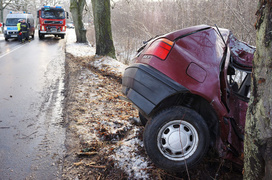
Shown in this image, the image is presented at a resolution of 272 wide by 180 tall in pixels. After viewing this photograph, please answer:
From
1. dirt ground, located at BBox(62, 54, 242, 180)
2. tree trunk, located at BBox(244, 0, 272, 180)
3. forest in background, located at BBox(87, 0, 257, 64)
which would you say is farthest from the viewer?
forest in background, located at BBox(87, 0, 257, 64)

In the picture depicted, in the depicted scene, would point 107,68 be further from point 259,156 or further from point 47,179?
point 259,156

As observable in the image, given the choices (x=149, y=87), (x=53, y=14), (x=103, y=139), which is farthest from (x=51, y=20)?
(x=149, y=87)

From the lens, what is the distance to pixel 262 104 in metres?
1.92

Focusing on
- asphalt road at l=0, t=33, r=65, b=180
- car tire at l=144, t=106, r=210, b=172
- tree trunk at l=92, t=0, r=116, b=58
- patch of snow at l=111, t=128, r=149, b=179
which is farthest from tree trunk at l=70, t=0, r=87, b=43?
car tire at l=144, t=106, r=210, b=172

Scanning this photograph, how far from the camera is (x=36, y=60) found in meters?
11.9

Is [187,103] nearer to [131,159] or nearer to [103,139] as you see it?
[131,159]

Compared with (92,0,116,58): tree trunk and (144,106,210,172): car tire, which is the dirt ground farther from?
(92,0,116,58): tree trunk

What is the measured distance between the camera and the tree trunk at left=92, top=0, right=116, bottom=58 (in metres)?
10.7

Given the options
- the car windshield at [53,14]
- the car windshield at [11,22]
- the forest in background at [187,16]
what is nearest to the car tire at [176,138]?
the forest in background at [187,16]

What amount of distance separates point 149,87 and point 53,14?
2433 cm

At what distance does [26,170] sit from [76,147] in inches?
30.0

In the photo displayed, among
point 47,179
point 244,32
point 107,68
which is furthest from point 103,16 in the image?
point 47,179

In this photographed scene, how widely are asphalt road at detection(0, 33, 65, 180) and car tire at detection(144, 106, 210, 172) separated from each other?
4.28 ft

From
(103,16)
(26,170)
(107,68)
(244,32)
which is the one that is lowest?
(26,170)
